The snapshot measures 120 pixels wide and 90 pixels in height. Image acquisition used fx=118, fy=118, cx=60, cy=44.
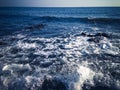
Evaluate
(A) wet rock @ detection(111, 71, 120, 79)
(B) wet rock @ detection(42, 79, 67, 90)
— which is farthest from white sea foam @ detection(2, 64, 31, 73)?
(A) wet rock @ detection(111, 71, 120, 79)

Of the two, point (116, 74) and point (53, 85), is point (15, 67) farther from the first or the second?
point (116, 74)

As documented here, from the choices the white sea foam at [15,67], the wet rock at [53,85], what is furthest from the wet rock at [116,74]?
the white sea foam at [15,67]

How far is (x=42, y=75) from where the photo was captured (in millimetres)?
4609

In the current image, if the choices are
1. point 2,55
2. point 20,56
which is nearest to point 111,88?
point 20,56

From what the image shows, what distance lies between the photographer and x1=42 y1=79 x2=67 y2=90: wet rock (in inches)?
152

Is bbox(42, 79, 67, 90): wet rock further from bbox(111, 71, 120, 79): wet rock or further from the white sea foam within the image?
bbox(111, 71, 120, 79): wet rock

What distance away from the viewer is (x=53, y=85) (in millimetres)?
3979

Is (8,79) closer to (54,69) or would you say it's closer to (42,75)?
(42,75)

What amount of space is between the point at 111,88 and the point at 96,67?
1.55 metres

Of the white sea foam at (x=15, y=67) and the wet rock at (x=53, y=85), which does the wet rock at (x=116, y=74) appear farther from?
the white sea foam at (x=15, y=67)

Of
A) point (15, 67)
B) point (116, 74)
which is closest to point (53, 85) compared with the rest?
point (15, 67)

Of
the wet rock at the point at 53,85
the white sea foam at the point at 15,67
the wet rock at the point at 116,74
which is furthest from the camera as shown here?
the white sea foam at the point at 15,67

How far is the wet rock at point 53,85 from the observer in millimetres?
3857

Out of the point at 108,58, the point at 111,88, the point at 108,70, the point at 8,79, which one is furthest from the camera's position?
the point at 108,58
